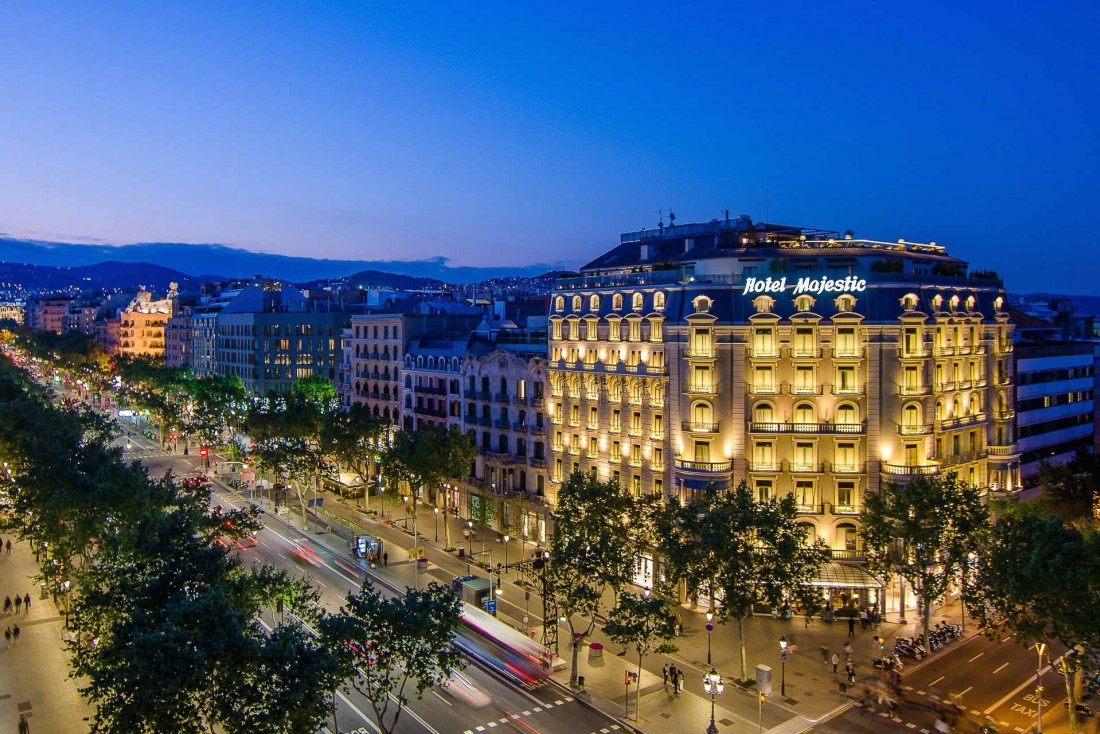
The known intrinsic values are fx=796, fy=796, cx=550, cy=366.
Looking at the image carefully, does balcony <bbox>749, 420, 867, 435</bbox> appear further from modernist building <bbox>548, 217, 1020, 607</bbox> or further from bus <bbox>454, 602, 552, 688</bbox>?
bus <bbox>454, 602, 552, 688</bbox>

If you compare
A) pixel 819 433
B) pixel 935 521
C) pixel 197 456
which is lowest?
pixel 197 456

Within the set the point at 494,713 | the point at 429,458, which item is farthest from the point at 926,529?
the point at 429,458

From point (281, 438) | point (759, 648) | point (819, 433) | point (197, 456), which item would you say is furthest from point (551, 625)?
point (197, 456)

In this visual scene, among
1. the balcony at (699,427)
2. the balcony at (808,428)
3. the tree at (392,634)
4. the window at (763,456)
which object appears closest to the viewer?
the tree at (392,634)

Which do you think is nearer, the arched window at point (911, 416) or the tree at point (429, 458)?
the arched window at point (911, 416)

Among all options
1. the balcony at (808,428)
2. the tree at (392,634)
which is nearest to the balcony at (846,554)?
the balcony at (808,428)

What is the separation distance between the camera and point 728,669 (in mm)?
52844

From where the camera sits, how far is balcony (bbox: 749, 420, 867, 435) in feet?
205

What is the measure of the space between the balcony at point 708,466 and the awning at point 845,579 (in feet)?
34.2

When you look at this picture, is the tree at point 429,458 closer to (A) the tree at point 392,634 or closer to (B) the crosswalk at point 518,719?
(B) the crosswalk at point 518,719

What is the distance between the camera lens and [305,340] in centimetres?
16462

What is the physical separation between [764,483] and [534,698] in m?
26.5

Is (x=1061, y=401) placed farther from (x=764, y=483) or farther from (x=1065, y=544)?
(x=1065, y=544)

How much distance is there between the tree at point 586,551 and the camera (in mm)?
50188
